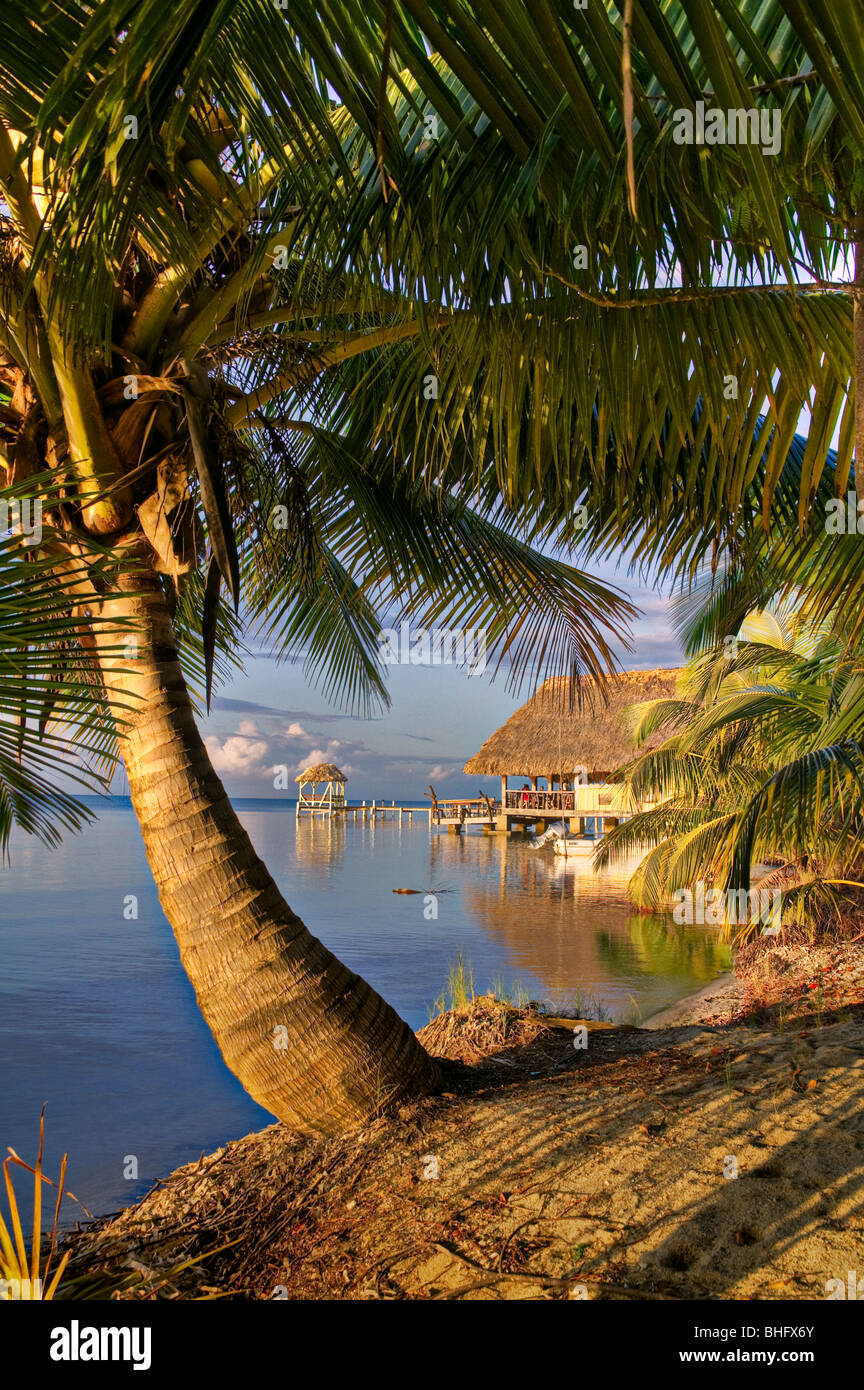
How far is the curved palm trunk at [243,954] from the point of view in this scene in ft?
11.5

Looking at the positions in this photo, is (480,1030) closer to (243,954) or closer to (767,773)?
(243,954)

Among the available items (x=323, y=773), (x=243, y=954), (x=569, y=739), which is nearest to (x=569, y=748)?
(x=569, y=739)

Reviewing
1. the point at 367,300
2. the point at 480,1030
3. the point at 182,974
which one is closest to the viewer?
the point at 367,300

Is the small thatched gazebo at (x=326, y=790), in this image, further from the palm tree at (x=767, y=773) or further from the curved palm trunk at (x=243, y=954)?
the curved palm trunk at (x=243, y=954)

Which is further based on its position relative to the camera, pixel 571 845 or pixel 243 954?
pixel 571 845

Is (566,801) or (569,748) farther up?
(569,748)

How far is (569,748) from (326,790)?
28.9 metres

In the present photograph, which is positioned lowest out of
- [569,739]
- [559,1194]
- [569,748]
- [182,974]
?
[182,974]

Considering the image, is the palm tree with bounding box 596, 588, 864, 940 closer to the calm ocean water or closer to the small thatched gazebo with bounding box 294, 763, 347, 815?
the calm ocean water

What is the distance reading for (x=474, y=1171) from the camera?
3100 millimetres

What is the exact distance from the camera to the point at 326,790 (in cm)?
5844

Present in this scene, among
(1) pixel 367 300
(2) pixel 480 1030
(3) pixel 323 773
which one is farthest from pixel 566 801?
(1) pixel 367 300

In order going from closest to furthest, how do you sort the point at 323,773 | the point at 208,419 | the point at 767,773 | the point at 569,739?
1. the point at 208,419
2. the point at 767,773
3. the point at 569,739
4. the point at 323,773

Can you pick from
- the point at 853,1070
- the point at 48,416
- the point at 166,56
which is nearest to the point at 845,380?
the point at 166,56
